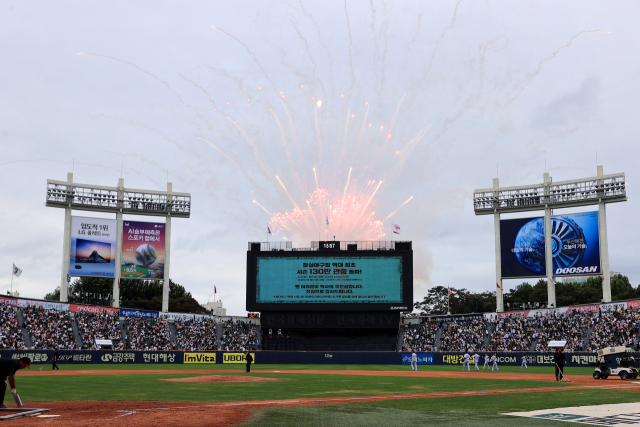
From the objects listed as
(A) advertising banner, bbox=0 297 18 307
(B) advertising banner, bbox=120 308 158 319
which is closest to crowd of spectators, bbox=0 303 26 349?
(A) advertising banner, bbox=0 297 18 307

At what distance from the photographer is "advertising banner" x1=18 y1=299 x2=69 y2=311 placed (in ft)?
215

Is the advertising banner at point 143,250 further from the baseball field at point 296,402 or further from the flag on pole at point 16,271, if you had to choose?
the baseball field at point 296,402

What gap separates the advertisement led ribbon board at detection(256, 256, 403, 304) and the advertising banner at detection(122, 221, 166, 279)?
16460 mm

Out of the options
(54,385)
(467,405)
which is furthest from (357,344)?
(467,405)

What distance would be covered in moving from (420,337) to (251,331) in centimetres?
2245

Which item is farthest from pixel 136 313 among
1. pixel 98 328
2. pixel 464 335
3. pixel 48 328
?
pixel 464 335

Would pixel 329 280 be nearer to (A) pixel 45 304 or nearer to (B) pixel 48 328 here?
(B) pixel 48 328

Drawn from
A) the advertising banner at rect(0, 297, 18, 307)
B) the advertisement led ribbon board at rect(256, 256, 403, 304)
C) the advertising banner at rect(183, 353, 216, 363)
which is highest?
the advertisement led ribbon board at rect(256, 256, 403, 304)

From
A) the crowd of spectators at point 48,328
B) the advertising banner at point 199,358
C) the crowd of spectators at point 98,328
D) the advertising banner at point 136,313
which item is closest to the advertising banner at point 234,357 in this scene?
the advertising banner at point 199,358

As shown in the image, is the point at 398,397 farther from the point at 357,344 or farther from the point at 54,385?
the point at 357,344

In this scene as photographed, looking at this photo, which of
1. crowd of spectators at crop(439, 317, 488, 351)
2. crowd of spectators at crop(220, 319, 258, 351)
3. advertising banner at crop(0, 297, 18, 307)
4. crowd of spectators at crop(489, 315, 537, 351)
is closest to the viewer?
advertising banner at crop(0, 297, 18, 307)

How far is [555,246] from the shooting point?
71.2m

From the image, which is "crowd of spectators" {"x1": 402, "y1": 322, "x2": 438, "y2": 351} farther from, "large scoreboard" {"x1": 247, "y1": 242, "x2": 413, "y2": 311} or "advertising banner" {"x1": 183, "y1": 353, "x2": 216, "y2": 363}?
"advertising banner" {"x1": 183, "y1": 353, "x2": 216, "y2": 363}

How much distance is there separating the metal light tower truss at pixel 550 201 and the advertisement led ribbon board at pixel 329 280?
15661 millimetres
